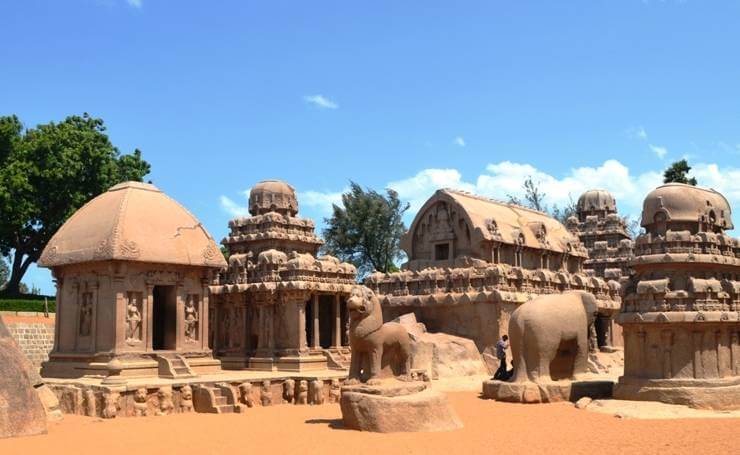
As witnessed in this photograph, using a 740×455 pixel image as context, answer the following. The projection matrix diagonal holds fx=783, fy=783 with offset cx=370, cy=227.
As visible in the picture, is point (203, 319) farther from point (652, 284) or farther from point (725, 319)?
point (725, 319)

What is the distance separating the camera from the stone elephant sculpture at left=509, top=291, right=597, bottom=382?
830 inches

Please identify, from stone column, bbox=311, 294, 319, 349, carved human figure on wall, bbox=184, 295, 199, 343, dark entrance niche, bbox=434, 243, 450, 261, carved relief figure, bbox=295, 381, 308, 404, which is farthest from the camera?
dark entrance niche, bbox=434, 243, 450, 261

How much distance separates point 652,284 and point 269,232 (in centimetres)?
1644

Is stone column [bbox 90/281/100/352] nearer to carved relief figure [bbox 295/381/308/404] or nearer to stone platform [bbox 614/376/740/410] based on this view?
carved relief figure [bbox 295/381/308/404]

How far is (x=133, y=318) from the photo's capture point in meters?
21.9

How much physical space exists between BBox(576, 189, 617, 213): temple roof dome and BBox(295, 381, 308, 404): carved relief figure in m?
29.5

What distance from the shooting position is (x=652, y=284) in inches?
779

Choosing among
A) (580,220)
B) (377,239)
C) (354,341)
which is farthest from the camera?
(377,239)

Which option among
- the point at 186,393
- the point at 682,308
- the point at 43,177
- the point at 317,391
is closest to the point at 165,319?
the point at 186,393

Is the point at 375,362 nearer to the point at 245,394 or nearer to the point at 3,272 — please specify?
the point at 245,394

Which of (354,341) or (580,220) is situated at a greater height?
(580,220)

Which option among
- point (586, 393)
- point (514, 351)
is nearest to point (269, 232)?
point (514, 351)

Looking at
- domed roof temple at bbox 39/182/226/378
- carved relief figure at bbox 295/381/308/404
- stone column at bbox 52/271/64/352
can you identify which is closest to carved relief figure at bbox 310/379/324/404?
carved relief figure at bbox 295/381/308/404

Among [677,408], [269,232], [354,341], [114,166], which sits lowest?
[677,408]
